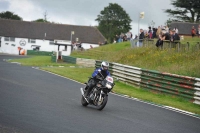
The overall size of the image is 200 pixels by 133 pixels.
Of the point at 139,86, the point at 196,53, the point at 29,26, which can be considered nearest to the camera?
the point at 139,86

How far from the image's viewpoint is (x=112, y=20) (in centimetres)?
13062

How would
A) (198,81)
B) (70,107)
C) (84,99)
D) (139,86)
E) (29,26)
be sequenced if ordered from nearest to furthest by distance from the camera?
(70,107) → (84,99) → (198,81) → (139,86) → (29,26)

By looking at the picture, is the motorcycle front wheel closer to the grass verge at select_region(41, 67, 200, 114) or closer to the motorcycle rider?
the motorcycle rider

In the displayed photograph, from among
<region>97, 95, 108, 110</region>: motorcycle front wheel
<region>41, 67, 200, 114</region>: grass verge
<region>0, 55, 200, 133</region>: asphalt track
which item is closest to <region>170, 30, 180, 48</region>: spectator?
<region>41, 67, 200, 114</region>: grass verge

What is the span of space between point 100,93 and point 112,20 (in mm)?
116087

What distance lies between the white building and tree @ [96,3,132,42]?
16.2m

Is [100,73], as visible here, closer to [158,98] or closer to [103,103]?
[103,103]

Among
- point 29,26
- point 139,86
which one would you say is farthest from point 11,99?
point 29,26

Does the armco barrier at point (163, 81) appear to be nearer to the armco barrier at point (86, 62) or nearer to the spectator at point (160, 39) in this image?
the spectator at point (160, 39)

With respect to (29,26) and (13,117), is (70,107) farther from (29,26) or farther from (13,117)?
(29,26)

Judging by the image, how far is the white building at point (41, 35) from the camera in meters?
107

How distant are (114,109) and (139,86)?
9.99 m

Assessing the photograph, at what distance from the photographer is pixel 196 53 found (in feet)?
101

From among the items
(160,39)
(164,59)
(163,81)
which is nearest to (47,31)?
(160,39)
